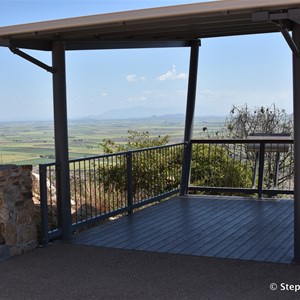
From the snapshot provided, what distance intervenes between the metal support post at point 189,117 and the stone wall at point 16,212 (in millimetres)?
4027

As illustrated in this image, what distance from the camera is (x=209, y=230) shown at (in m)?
6.70

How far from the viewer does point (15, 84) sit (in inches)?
557

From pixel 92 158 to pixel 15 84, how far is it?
26.7 ft

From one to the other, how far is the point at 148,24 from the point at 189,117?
392cm

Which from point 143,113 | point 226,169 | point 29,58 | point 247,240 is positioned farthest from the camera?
point 143,113

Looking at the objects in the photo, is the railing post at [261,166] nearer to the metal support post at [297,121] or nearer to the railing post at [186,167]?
the railing post at [186,167]

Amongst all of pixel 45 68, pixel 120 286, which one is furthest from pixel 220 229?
pixel 45 68

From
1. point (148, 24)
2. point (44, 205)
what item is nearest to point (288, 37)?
point (148, 24)

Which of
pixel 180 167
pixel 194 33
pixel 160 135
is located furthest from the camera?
pixel 160 135

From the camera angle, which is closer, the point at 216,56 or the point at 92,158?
the point at 92,158

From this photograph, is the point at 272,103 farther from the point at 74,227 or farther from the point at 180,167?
the point at 74,227

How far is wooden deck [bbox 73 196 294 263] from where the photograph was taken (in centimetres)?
573

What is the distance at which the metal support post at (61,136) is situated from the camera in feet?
19.9

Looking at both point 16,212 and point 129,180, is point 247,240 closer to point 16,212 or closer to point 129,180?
point 129,180
